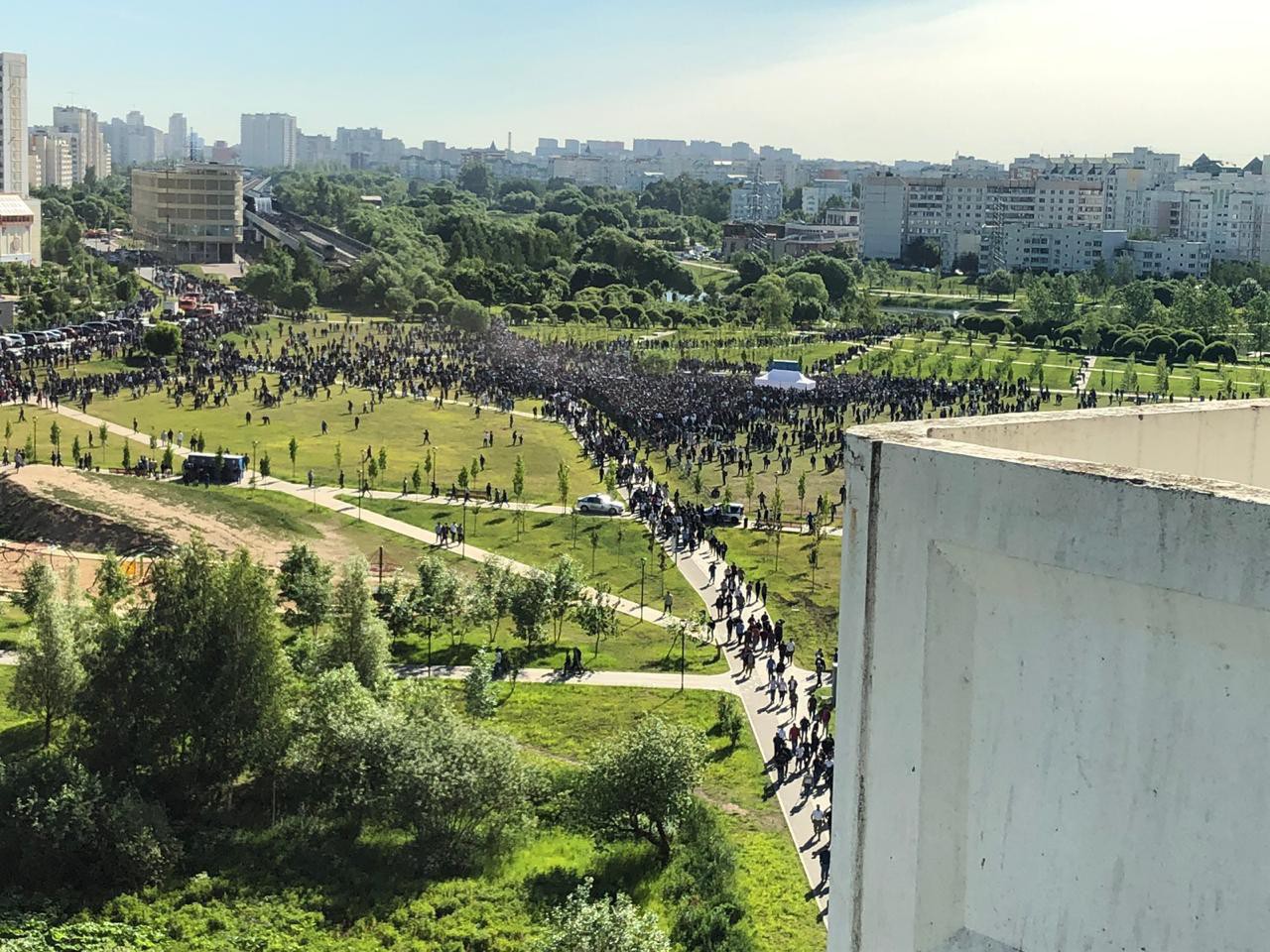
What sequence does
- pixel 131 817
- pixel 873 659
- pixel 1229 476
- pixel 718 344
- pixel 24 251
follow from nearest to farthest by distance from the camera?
pixel 873 659 < pixel 1229 476 < pixel 131 817 < pixel 718 344 < pixel 24 251

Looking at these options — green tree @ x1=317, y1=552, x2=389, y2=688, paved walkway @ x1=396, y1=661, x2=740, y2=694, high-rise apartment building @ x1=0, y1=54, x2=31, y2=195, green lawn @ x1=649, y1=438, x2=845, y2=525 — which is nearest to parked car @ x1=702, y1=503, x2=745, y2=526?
green lawn @ x1=649, y1=438, x2=845, y2=525

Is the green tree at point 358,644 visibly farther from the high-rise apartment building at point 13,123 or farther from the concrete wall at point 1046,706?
the high-rise apartment building at point 13,123

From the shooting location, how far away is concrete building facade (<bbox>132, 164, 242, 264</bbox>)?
370ft

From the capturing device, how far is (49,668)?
2197 centimetres

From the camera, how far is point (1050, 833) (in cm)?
609

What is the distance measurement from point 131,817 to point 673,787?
7281mm

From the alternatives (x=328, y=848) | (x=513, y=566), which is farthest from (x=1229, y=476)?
(x=513, y=566)

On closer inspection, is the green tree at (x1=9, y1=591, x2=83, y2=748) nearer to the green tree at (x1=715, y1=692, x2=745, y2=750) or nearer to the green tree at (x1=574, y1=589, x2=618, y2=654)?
the green tree at (x1=574, y1=589, x2=618, y2=654)

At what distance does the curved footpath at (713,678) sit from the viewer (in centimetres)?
2000

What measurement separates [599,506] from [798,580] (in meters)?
7.59

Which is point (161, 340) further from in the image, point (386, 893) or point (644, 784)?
point (644, 784)

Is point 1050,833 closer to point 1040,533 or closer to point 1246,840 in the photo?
point 1246,840

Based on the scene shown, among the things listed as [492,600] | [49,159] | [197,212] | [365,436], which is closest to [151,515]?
[492,600]

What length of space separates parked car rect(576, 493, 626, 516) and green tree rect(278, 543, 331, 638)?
31.2ft
